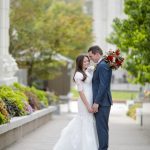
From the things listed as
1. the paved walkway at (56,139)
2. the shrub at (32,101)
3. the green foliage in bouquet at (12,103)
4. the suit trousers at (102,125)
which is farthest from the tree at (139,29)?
the suit trousers at (102,125)

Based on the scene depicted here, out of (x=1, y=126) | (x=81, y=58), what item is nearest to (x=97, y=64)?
(x=81, y=58)

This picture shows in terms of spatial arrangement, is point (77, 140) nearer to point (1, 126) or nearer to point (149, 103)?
point (1, 126)

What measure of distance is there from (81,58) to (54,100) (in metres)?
21.0

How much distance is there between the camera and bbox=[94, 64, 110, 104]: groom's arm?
40.6ft

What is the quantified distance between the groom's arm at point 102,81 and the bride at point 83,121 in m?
0.29

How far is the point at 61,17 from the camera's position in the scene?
37.5 m

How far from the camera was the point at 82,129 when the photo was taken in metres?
12.7

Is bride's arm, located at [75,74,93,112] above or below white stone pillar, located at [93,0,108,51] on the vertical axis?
below

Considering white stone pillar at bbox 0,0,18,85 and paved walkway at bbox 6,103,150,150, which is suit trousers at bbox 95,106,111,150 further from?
white stone pillar at bbox 0,0,18,85

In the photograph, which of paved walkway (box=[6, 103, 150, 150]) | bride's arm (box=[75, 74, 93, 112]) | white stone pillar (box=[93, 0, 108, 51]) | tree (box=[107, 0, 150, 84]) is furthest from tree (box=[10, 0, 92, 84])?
white stone pillar (box=[93, 0, 108, 51])

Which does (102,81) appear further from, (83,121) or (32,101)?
(32,101)

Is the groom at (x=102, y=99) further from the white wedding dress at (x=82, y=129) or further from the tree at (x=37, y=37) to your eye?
the tree at (x=37, y=37)

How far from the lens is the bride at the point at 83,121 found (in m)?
12.6

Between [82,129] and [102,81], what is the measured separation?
0.97 m
